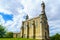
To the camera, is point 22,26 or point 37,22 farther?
point 22,26

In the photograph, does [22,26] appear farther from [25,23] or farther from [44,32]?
[44,32]

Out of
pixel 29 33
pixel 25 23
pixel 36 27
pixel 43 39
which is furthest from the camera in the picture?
pixel 25 23

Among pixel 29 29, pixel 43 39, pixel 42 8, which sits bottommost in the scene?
pixel 43 39

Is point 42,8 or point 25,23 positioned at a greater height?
point 42,8

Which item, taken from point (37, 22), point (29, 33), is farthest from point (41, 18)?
point (29, 33)

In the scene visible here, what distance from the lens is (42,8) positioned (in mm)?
66875

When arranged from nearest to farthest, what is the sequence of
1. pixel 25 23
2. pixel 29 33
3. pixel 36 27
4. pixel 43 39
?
1. pixel 43 39
2. pixel 36 27
3. pixel 29 33
4. pixel 25 23

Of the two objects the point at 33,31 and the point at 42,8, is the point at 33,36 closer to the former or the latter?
the point at 33,31

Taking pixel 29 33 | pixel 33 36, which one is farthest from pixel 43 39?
pixel 29 33

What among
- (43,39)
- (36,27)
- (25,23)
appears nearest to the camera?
(43,39)

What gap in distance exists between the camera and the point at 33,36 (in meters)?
68.5

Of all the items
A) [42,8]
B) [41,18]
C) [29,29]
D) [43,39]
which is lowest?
[43,39]

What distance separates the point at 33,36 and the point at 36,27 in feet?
15.6

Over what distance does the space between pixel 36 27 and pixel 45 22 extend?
5.08 metres
